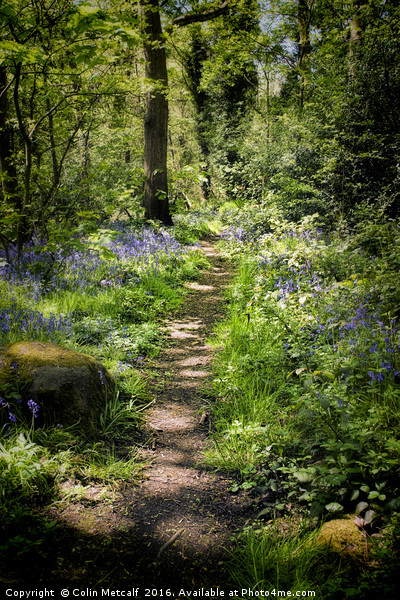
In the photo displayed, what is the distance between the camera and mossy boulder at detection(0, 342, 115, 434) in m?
2.54

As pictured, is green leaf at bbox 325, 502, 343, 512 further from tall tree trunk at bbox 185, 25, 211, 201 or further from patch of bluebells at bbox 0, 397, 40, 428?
tall tree trunk at bbox 185, 25, 211, 201

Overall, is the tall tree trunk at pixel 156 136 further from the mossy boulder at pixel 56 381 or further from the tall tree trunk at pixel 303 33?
the mossy boulder at pixel 56 381

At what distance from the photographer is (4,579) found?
140 centimetres

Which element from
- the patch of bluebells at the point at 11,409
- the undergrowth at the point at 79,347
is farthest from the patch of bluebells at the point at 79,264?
the patch of bluebells at the point at 11,409

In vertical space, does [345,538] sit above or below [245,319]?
below

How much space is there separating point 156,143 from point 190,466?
355 inches

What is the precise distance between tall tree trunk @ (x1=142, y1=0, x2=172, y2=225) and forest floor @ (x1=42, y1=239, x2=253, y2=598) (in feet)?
24.8

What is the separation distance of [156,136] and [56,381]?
8.60 m

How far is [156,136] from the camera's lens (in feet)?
30.6

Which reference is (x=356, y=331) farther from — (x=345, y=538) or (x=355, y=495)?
(x=345, y=538)

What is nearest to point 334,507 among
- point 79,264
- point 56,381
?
point 56,381

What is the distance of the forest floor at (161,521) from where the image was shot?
5.62 ft

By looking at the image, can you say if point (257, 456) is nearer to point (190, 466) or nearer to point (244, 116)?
point (190, 466)

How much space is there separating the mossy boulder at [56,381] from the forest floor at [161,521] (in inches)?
22.7
